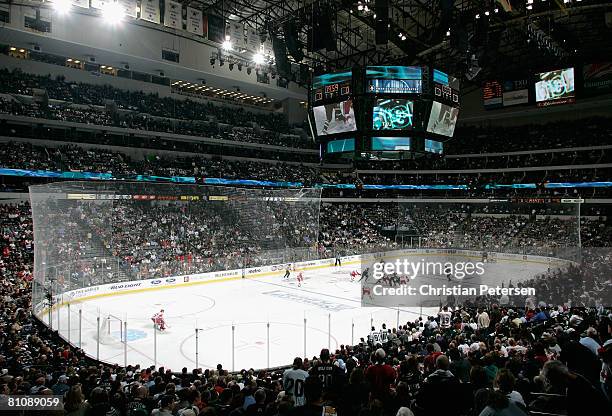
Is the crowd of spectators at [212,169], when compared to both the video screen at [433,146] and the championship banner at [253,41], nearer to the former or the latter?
the championship banner at [253,41]

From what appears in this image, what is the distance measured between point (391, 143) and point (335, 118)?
1.90m

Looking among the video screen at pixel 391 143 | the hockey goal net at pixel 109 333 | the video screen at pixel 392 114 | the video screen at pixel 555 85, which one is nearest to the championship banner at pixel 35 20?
the hockey goal net at pixel 109 333

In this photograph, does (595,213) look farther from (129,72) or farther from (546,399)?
(129,72)

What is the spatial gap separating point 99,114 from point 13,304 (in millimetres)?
22327

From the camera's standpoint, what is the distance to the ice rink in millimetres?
13430

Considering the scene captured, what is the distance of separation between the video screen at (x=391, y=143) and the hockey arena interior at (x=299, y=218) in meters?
0.11

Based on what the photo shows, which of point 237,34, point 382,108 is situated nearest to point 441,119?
point 382,108

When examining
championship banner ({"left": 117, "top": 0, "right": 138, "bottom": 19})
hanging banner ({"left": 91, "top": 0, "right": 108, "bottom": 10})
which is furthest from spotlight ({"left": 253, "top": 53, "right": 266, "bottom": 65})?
hanging banner ({"left": 91, "top": 0, "right": 108, "bottom": 10})

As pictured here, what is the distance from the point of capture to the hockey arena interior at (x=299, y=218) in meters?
6.26

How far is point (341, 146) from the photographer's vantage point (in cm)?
1433

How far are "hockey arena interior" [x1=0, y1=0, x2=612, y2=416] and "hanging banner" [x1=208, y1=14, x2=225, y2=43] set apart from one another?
14 cm

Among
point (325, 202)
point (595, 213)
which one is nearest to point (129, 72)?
point (325, 202)

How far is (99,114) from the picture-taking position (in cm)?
3462

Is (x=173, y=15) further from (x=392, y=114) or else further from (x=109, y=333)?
(x=109, y=333)
